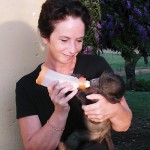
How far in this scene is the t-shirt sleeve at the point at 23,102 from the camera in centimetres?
229

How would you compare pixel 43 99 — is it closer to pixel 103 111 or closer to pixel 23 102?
pixel 23 102

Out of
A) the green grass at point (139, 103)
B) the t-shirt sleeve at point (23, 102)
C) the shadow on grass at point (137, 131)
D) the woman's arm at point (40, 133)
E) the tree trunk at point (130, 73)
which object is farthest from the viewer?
the tree trunk at point (130, 73)

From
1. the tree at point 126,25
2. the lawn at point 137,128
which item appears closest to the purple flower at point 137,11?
the tree at point 126,25

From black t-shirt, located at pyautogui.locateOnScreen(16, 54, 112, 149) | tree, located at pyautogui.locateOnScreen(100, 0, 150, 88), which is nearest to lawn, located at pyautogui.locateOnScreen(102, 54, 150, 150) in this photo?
tree, located at pyautogui.locateOnScreen(100, 0, 150, 88)

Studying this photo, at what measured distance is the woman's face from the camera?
2113 mm

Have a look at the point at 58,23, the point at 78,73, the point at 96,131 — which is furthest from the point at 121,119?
the point at 58,23

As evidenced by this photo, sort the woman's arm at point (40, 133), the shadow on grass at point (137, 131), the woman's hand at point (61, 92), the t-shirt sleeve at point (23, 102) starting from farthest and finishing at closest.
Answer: the shadow on grass at point (137, 131) < the t-shirt sleeve at point (23, 102) < the woman's arm at point (40, 133) < the woman's hand at point (61, 92)

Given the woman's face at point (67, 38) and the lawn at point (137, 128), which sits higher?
the woman's face at point (67, 38)

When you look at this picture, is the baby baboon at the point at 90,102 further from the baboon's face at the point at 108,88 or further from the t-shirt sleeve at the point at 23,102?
the t-shirt sleeve at the point at 23,102

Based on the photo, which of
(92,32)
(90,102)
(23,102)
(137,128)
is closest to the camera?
(90,102)

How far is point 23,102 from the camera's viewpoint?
2.31 m

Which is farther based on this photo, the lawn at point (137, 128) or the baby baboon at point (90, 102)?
the lawn at point (137, 128)

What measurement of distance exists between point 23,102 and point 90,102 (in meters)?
0.46

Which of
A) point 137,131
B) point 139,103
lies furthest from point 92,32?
point 139,103
